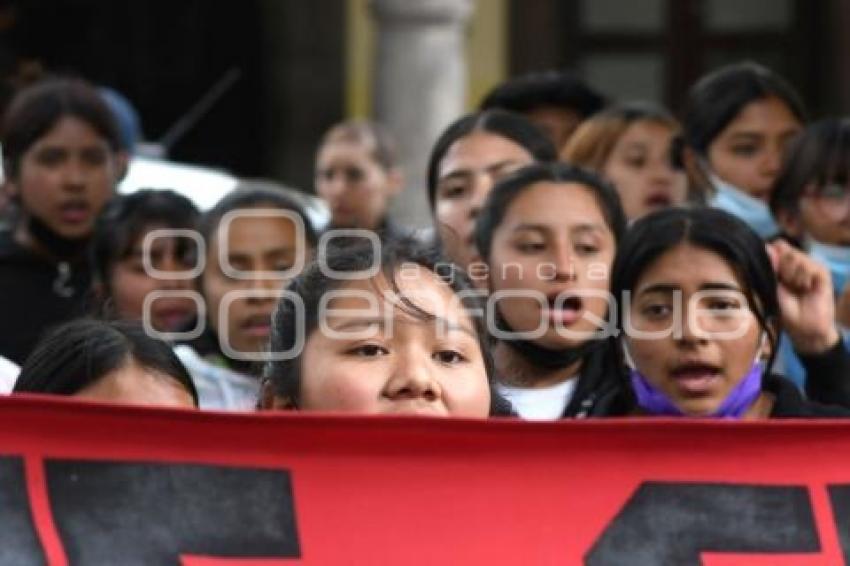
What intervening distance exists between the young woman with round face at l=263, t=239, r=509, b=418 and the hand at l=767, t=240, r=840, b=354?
1068mm

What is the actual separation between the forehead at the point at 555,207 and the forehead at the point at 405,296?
135 cm

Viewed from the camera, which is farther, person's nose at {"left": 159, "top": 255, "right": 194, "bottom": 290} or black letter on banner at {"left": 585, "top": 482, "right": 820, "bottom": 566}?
person's nose at {"left": 159, "top": 255, "right": 194, "bottom": 290}

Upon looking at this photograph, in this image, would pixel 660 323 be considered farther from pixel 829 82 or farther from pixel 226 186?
pixel 829 82

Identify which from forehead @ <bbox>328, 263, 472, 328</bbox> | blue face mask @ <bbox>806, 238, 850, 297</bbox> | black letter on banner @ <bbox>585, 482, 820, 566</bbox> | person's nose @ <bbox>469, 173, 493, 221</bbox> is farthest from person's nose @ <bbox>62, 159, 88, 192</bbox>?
black letter on banner @ <bbox>585, 482, 820, 566</bbox>

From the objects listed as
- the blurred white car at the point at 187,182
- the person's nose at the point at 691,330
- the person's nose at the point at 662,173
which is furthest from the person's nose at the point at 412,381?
the blurred white car at the point at 187,182

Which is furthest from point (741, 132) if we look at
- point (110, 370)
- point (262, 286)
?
point (110, 370)

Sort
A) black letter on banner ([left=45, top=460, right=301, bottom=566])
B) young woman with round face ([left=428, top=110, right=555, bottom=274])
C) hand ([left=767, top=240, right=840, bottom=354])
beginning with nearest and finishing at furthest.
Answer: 1. black letter on banner ([left=45, top=460, right=301, bottom=566])
2. hand ([left=767, top=240, right=840, bottom=354])
3. young woman with round face ([left=428, top=110, right=555, bottom=274])

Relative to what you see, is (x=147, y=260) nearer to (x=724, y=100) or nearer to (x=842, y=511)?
(x=724, y=100)

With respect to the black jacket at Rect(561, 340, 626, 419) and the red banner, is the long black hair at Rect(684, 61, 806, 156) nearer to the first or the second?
the black jacket at Rect(561, 340, 626, 419)

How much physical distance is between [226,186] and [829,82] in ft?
18.5

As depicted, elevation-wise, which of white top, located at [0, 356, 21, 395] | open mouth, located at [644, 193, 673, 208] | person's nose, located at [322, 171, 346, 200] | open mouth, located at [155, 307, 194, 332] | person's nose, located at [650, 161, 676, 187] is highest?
person's nose, located at [650, 161, 676, 187]

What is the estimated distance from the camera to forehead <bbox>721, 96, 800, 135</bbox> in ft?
23.4

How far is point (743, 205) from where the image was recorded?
6.96 meters

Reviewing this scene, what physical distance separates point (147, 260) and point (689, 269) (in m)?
1.77
